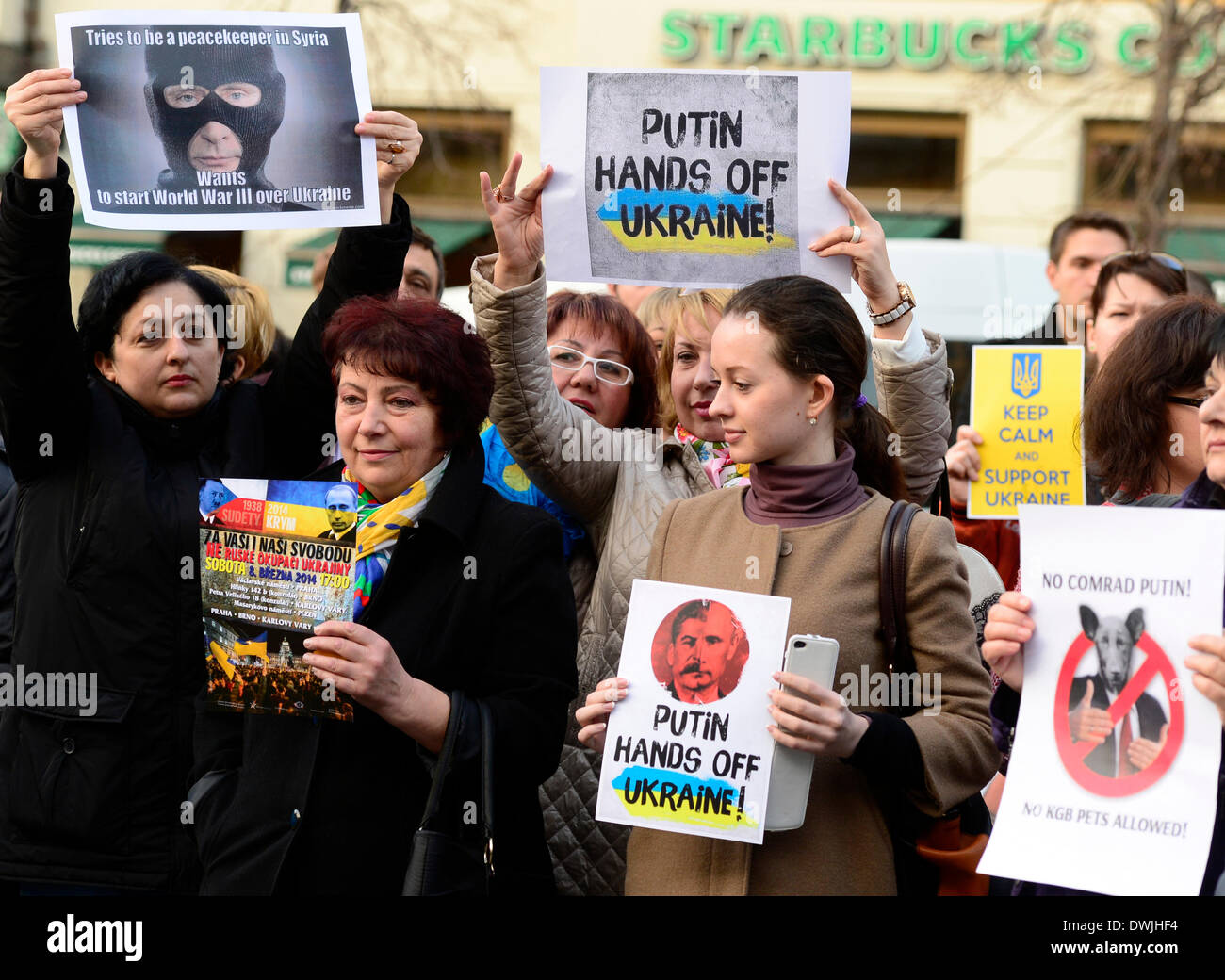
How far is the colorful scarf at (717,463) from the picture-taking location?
3979 millimetres

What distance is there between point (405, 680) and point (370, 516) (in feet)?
1.34

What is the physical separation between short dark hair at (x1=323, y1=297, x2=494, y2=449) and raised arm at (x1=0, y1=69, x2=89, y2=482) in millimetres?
618

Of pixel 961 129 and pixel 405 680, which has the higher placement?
pixel 961 129

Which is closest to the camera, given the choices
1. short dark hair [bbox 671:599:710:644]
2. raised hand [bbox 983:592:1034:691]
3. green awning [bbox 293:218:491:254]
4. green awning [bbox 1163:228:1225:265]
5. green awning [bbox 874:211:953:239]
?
raised hand [bbox 983:592:1034:691]

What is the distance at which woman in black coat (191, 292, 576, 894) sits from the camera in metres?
3.15

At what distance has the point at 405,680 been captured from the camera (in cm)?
310

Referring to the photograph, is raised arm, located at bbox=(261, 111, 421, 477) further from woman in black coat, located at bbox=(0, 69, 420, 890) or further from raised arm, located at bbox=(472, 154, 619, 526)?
raised arm, located at bbox=(472, 154, 619, 526)

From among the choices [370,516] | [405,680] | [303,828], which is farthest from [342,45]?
[303,828]

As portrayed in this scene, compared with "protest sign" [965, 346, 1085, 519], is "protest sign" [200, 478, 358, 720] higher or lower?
lower

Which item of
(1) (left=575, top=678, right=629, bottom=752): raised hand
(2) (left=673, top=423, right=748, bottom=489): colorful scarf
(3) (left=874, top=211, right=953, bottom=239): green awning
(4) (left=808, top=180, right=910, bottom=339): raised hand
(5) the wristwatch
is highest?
(3) (left=874, top=211, right=953, bottom=239): green awning

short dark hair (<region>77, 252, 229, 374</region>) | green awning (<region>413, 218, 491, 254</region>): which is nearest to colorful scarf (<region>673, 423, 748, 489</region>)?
short dark hair (<region>77, 252, 229, 374</region>)

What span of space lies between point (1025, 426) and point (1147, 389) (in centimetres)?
62

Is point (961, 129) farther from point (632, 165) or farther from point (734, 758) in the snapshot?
point (734, 758)

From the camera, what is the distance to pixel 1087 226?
22.1ft
